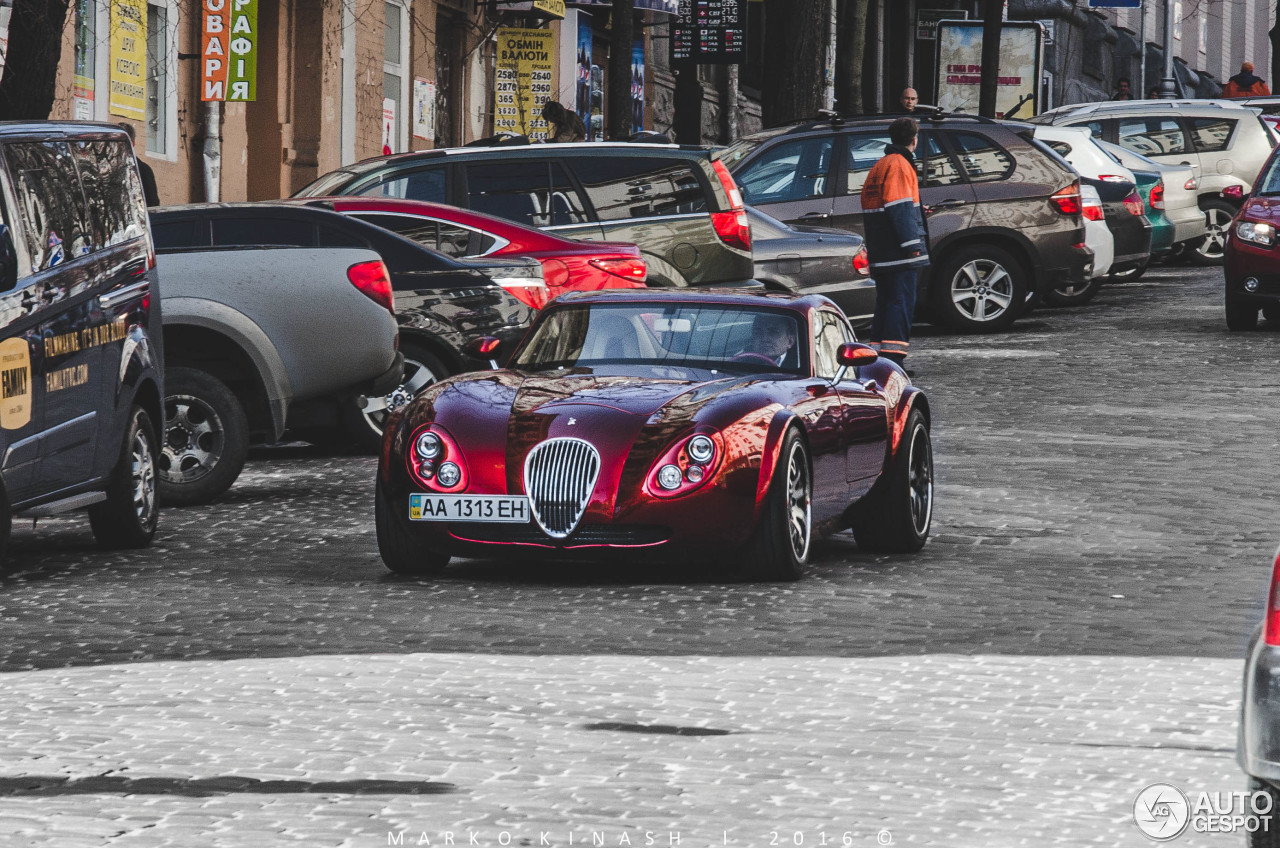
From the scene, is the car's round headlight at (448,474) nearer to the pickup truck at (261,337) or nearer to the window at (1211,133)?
the pickup truck at (261,337)

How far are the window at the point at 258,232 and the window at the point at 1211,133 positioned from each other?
19.3 meters

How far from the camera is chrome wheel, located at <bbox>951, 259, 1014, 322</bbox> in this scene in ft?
76.2

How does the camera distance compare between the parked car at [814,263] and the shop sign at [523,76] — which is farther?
the shop sign at [523,76]

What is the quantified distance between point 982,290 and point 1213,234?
1041 cm

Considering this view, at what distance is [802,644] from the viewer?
26.6ft

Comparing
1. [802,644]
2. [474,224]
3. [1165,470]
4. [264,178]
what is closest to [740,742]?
[802,644]

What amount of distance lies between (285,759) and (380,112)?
26790 millimetres

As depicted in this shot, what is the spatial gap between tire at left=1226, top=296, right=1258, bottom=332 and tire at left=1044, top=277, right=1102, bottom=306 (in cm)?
404

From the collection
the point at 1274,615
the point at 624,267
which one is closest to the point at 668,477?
the point at 1274,615

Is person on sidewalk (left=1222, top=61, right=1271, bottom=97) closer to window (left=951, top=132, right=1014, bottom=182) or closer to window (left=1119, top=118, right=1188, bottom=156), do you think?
window (left=1119, top=118, right=1188, bottom=156)

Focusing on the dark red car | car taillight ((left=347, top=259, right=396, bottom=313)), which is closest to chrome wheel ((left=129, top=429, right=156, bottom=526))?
car taillight ((left=347, top=259, right=396, bottom=313))

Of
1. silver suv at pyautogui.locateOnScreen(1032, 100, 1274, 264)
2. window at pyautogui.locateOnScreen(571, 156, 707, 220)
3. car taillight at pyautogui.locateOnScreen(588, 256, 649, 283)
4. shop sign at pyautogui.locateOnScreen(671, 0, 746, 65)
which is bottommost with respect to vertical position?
car taillight at pyautogui.locateOnScreen(588, 256, 649, 283)

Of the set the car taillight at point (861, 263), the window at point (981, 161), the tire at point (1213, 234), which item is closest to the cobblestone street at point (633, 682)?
the car taillight at point (861, 263)

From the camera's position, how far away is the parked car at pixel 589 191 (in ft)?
57.5
